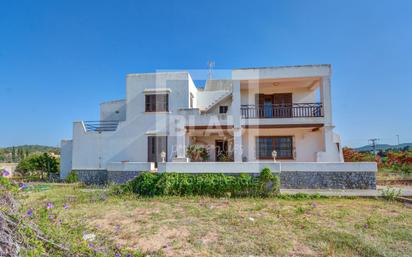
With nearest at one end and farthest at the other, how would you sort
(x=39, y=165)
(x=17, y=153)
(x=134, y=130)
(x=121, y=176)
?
(x=121, y=176) → (x=134, y=130) → (x=39, y=165) → (x=17, y=153)

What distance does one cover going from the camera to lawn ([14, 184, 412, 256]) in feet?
15.7

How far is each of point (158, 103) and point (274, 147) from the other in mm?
8781

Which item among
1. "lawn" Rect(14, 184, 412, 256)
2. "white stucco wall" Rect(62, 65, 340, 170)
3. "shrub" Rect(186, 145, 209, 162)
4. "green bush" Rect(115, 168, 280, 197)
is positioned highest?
"white stucco wall" Rect(62, 65, 340, 170)

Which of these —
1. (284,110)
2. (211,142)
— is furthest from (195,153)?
(284,110)

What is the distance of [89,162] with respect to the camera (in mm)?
16719

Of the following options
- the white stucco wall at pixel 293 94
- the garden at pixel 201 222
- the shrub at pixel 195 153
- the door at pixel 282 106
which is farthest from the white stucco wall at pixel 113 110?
the door at pixel 282 106

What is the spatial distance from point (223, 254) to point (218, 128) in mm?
10482

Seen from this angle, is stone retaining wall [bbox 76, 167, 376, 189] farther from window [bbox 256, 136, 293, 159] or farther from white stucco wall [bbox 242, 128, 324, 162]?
window [bbox 256, 136, 293, 159]

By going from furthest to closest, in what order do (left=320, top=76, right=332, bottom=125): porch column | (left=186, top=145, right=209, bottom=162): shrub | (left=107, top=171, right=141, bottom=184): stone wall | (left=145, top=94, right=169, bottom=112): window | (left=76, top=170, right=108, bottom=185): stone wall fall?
(left=145, top=94, right=169, bottom=112): window, (left=76, top=170, right=108, bottom=185): stone wall, (left=186, top=145, right=209, bottom=162): shrub, (left=320, top=76, right=332, bottom=125): porch column, (left=107, top=171, right=141, bottom=184): stone wall

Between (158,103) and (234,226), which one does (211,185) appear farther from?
(158,103)

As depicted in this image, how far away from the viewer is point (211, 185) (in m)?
10.5

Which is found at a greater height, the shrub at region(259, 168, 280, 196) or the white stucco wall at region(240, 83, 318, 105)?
the white stucco wall at region(240, 83, 318, 105)

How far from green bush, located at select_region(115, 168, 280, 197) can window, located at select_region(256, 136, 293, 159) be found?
5.83m

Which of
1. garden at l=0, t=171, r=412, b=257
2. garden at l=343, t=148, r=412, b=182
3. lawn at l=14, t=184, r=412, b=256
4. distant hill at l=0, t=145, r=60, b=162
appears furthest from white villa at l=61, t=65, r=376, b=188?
distant hill at l=0, t=145, r=60, b=162
